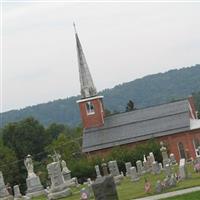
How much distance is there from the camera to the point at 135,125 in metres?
71.2

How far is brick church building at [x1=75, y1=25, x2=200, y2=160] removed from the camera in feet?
222

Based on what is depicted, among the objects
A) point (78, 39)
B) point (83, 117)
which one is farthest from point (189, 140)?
point (78, 39)

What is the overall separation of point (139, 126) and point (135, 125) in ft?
1.67

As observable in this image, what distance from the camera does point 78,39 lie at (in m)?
77.1

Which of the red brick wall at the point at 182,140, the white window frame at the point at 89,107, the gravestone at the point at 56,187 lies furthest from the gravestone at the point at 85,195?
the white window frame at the point at 89,107

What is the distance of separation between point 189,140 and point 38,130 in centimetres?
3286

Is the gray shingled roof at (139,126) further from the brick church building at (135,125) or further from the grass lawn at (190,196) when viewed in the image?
the grass lawn at (190,196)

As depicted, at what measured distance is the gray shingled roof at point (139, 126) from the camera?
227 ft

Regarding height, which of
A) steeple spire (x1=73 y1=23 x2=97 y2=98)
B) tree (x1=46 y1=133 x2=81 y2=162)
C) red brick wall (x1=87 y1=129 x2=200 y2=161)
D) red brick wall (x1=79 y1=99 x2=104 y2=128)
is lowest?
red brick wall (x1=87 y1=129 x2=200 y2=161)

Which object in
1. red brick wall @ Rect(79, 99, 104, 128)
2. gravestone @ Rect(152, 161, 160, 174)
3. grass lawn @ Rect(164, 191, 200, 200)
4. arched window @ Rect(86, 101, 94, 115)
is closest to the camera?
grass lawn @ Rect(164, 191, 200, 200)

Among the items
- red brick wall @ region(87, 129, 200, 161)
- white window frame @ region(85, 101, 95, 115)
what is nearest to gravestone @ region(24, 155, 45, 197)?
red brick wall @ region(87, 129, 200, 161)

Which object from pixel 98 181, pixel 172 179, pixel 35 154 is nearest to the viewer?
pixel 98 181

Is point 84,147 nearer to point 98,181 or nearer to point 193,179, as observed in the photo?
point 193,179

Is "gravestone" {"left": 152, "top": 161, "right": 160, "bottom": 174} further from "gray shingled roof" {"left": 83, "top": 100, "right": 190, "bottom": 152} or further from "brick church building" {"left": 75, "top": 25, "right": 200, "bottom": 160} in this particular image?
"gray shingled roof" {"left": 83, "top": 100, "right": 190, "bottom": 152}
